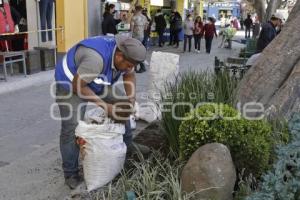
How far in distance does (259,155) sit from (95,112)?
1.63m

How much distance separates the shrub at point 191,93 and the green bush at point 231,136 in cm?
56

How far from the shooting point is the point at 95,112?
4.46 m

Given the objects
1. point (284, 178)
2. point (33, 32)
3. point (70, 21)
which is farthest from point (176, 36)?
point (284, 178)

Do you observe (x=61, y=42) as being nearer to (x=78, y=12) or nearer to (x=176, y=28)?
(x=78, y=12)

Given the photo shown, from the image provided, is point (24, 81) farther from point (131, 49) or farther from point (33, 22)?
point (131, 49)

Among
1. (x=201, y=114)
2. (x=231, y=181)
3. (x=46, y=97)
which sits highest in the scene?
(x=201, y=114)

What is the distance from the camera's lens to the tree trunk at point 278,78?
4.78 meters

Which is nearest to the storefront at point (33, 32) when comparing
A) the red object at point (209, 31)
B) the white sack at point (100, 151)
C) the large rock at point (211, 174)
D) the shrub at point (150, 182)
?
the white sack at point (100, 151)

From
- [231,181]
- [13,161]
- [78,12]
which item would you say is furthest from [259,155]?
[78,12]

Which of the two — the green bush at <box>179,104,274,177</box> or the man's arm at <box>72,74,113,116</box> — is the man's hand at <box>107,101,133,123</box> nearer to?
the man's arm at <box>72,74,113,116</box>

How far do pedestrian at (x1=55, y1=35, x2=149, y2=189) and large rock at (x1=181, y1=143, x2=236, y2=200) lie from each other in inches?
39.1

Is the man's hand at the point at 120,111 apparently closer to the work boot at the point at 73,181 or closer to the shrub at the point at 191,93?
the shrub at the point at 191,93

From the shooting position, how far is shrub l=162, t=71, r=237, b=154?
4.46 metres

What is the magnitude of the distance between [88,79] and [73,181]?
3.41 ft
